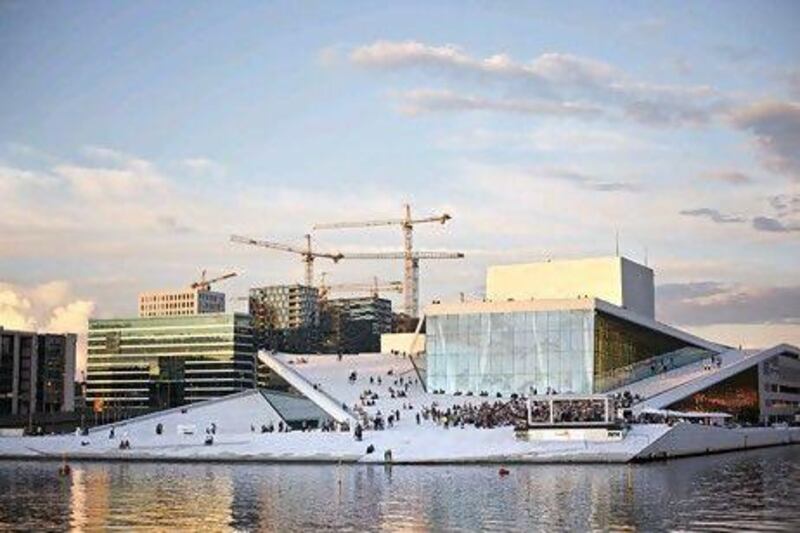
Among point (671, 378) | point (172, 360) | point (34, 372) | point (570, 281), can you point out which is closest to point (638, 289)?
point (570, 281)

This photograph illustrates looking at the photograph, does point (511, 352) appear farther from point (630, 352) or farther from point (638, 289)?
point (638, 289)

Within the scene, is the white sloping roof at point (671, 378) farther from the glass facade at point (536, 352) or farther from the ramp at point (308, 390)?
the ramp at point (308, 390)

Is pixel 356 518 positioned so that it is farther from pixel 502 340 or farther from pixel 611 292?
pixel 611 292

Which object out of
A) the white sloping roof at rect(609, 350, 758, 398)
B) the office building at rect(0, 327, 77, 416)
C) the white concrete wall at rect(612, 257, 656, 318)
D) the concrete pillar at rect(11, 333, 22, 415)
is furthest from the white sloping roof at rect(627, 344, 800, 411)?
the concrete pillar at rect(11, 333, 22, 415)

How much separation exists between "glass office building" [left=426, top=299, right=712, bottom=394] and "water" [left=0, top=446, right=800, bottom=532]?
2430cm

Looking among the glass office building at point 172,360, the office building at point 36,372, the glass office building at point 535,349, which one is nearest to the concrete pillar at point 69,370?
the office building at point 36,372

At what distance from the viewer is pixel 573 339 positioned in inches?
3155

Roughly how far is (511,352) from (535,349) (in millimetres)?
1698

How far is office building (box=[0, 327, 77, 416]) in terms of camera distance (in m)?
126

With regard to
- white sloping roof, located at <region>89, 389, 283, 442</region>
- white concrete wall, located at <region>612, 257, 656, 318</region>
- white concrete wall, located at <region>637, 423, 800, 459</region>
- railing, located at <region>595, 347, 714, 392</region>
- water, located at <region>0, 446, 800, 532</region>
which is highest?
white concrete wall, located at <region>612, 257, 656, 318</region>

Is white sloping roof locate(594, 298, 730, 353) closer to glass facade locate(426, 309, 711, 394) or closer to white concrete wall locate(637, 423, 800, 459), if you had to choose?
glass facade locate(426, 309, 711, 394)

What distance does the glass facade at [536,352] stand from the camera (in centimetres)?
8000

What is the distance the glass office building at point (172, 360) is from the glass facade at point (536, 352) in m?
79.1

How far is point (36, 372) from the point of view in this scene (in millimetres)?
129000
